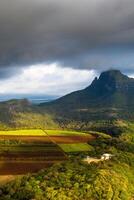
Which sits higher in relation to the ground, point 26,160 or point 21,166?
point 26,160

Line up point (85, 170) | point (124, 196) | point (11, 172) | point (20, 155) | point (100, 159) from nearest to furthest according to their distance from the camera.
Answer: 1. point (124, 196)
2. point (85, 170)
3. point (11, 172)
4. point (100, 159)
5. point (20, 155)

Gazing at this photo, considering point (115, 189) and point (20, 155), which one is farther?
point (20, 155)

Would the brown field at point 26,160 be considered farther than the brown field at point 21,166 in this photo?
Yes

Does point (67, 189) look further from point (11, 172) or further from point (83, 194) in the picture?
point (11, 172)

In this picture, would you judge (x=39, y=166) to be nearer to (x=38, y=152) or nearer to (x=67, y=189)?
(x=38, y=152)

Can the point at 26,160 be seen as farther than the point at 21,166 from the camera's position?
Yes

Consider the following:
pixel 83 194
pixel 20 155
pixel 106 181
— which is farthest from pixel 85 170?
pixel 20 155

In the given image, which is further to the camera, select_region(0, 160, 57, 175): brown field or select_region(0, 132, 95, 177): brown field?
select_region(0, 132, 95, 177): brown field

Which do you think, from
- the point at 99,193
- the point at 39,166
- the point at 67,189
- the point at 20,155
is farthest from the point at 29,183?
the point at 20,155

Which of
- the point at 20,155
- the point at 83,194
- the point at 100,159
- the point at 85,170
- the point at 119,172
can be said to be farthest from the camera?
the point at 20,155
